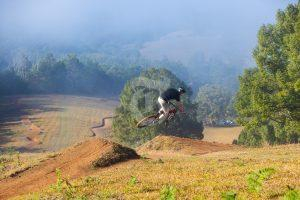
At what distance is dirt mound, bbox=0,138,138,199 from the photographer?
92.0 ft

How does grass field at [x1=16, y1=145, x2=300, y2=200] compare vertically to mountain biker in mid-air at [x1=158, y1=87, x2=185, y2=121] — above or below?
below

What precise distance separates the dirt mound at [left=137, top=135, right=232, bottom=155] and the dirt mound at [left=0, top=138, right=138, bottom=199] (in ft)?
35.4

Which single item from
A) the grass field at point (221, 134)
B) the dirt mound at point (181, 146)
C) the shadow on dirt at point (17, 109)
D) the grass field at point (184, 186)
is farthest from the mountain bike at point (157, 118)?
the grass field at point (221, 134)

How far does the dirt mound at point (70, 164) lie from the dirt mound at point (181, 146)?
35.4ft

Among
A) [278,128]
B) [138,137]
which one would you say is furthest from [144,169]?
[138,137]

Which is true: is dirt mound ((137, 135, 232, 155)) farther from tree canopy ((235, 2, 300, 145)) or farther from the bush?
the bush

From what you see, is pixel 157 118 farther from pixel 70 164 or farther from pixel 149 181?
pixel 70 164

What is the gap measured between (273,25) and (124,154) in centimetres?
2614

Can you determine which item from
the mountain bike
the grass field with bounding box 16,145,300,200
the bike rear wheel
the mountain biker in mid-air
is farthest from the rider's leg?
the grass field with bounding box 16,145,300,200

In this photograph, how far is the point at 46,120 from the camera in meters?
141

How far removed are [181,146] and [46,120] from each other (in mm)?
102632

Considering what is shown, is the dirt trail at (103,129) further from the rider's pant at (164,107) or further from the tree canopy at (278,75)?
the rider's pant at (164,107)

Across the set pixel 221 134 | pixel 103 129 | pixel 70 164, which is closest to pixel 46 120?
pixel 103 129

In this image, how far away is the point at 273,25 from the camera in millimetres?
49250
